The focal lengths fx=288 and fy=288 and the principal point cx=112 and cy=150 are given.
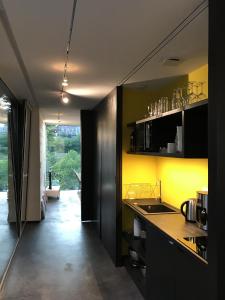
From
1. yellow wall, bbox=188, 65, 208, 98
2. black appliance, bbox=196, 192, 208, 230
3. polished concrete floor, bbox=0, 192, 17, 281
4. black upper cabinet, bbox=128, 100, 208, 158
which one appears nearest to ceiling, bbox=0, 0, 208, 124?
yellow wall, bbox=188, 65, 208, 98

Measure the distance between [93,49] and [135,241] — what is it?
238 centimetres

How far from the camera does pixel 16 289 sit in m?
3.33

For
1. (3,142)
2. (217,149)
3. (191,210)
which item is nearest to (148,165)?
(191,210)

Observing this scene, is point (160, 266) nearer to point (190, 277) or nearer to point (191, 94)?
point (190, 277)

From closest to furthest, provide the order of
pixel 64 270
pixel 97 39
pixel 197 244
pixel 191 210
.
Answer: pixel 197 244 → pixel 97 39 → pixel 191 210 → pixel 64 270

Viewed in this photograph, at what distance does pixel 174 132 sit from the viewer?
11.0 feet

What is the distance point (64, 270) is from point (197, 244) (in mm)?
2331

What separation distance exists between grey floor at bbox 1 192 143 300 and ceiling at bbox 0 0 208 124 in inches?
97.7

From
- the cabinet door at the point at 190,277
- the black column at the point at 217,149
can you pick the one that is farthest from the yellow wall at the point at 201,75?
the cabinet door at the point at 190,277

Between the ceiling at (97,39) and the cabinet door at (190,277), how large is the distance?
1607 mm

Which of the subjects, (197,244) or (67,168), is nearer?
(197,244)

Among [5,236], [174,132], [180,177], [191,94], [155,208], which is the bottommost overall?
[5,236]

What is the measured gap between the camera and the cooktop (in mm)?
1934

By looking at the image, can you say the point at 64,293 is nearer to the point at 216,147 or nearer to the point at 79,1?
the point at 216,147
